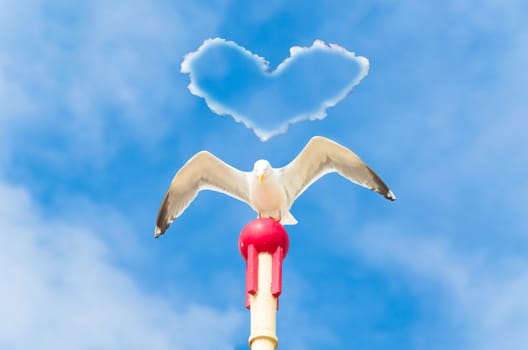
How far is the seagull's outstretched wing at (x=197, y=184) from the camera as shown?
56.6 feet

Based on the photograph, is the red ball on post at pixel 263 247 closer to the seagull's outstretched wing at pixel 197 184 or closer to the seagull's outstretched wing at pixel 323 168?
the seagull's outstretched wing at pixel 323 168

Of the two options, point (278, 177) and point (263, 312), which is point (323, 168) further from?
point (263, 312)

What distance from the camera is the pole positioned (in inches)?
549

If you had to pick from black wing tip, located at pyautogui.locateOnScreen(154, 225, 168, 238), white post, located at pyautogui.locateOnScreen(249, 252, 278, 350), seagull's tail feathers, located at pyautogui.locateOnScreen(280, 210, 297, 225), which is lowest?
white post, located at pyautogui.locateOnScreen(249, 252, 278, 350)

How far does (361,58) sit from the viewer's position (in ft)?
51.7

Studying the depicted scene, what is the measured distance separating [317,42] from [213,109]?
191cm

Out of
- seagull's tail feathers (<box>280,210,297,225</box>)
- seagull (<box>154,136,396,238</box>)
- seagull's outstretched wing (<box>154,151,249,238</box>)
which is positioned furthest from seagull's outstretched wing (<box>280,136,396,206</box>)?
seagull's outstretched wing (<box>154,151,249,238</box>)

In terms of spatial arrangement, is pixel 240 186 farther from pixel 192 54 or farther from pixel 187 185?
pixel 192 54

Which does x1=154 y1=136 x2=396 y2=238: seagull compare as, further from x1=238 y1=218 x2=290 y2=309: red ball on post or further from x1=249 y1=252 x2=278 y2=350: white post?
x1=249 y1=252 x2=278 y2=350: white post

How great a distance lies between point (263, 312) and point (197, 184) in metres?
4.05

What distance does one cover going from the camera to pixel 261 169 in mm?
16281

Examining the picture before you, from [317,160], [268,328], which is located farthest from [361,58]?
[268,328]

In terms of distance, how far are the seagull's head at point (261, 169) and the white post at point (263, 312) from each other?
198 centimetres

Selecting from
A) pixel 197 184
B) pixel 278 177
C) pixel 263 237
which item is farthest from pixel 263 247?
pixel 197 184
